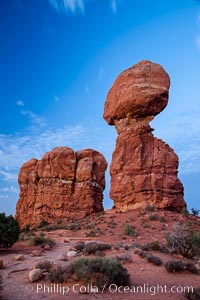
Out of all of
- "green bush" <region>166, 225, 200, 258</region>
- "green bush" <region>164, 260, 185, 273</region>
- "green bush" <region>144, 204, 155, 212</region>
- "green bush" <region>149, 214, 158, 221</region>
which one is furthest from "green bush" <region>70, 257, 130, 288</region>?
"green bush" <region>144, 204, 155, 212</region>

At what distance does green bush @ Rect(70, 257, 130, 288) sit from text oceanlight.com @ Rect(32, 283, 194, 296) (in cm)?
12

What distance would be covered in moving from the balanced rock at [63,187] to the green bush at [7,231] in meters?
22.4

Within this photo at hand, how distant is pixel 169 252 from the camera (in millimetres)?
12117

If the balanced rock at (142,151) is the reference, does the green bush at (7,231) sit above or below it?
below

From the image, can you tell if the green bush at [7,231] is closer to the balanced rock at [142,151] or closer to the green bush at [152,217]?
the green bush at [152,217]

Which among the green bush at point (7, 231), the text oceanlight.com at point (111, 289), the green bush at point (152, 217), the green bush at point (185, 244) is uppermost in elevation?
the green bush at point (152, 217)

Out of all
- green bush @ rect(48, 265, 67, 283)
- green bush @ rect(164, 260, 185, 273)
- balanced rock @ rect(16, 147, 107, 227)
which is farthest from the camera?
balanced rock @ rect(16, 147, 107, 227)

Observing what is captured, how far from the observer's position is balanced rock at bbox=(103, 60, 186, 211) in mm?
26906

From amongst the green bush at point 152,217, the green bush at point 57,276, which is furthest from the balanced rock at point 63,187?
the green bush at point 57,276

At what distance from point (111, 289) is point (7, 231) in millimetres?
8589

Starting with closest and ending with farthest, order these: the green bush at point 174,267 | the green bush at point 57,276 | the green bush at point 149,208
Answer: the green bush at point 57,276 → the green bush at point 174,267 → the green bush at point 149,208

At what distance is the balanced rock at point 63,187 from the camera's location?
37.2m

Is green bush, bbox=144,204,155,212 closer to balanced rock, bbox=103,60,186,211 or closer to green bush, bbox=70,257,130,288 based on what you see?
balanced rock, bbox=103,60,186,211

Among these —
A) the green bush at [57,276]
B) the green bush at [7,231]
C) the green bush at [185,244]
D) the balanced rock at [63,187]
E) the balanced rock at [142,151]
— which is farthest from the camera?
the balanced rock at [63,187]
